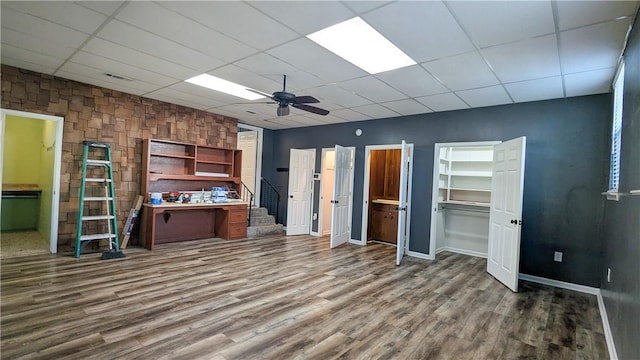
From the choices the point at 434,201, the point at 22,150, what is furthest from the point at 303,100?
the point at 22,150

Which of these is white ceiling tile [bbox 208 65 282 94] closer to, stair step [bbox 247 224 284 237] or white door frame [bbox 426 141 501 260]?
white door frame [bbox 426 141 501 260]

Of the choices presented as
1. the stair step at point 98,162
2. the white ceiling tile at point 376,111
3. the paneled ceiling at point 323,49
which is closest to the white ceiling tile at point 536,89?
the paneled ceiling at point 323,49

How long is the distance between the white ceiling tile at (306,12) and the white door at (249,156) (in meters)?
5.59

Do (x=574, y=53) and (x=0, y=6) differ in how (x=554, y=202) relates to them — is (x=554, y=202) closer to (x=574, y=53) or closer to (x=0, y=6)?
(x=574, y=53)

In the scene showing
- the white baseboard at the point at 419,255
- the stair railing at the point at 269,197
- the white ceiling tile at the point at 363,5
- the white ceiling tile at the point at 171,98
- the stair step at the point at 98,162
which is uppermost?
the white ceiling tile at the point at 363,5

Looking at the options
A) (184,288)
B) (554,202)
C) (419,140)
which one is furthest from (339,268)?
(554,202)

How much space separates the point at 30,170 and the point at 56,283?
15.0 ft

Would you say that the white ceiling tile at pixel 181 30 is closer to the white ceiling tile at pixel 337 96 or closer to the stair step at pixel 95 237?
the white ceiling tile at pixel 337 96

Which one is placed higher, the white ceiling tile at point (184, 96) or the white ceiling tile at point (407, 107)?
the white ceiling tile at point (407, 107)

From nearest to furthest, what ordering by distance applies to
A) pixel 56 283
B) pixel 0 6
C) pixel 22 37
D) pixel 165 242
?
pixel 0 6 → pixel 22 37 → pixel 56 283 → pixel 165 242

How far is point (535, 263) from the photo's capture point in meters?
4.57

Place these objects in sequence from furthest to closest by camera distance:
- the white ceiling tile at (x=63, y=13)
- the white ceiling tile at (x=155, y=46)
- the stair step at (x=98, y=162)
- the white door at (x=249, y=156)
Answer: the white door at (x=249, y=156) < the stair step at (x=98, y=162) < the white ceiling tile at (x=155, y=46) < the white ceiling tile at (x=63, y=13)

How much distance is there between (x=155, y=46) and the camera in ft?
10.8

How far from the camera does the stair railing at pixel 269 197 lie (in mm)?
8094
